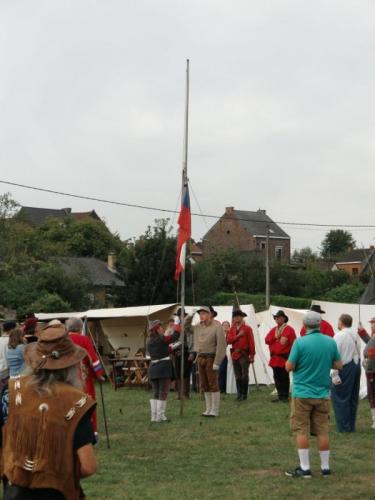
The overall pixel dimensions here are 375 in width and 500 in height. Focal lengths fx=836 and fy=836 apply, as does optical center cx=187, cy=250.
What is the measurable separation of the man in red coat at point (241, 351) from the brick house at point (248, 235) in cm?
6254

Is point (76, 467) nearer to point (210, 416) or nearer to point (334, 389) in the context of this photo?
point (334, 389)

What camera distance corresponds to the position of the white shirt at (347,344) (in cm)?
1162

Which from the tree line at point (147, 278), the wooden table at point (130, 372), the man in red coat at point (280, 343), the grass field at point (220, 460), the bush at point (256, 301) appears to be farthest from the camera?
the bush at point (256, 301)

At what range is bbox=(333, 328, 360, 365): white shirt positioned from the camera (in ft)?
38.1

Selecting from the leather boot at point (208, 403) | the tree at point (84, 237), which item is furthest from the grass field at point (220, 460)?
the tree at point (84, 237)

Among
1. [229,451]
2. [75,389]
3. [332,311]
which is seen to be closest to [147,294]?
[332,311]

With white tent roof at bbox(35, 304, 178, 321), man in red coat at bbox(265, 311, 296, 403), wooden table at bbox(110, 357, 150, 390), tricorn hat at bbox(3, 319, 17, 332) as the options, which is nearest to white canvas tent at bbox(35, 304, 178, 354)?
white tent roof at bbox(35, 304, 178, 321)

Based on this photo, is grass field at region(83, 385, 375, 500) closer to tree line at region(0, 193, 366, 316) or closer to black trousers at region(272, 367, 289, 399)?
black trousers at region(272, 367, 289, 399)

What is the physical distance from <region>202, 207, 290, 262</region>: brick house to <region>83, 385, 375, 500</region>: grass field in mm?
66651

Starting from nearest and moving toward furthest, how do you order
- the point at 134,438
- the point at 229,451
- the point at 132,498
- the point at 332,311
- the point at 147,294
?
1. the point at 132,498
2. the point at 229,451
3. the point at 134,438
4. the point at 332,311
5. the point at 147,294

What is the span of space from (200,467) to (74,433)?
19.7 ft

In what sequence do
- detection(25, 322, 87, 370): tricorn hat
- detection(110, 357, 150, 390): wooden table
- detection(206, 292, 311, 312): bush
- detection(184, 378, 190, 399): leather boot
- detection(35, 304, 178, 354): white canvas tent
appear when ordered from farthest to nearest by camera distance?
detection(206, 292, 311, 312): bush → detection(35, 304, 178, 354): white canvas tent → detection(110, 357, 150, 390): wooden table → detection(184, 378, 190, 399): leather boot → detection(25, 322, 87, 370): tricorn hat

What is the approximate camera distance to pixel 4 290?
124 feet

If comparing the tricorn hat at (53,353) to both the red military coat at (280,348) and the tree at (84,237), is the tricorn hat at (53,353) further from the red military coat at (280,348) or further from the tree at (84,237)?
the tree at (84,237)
